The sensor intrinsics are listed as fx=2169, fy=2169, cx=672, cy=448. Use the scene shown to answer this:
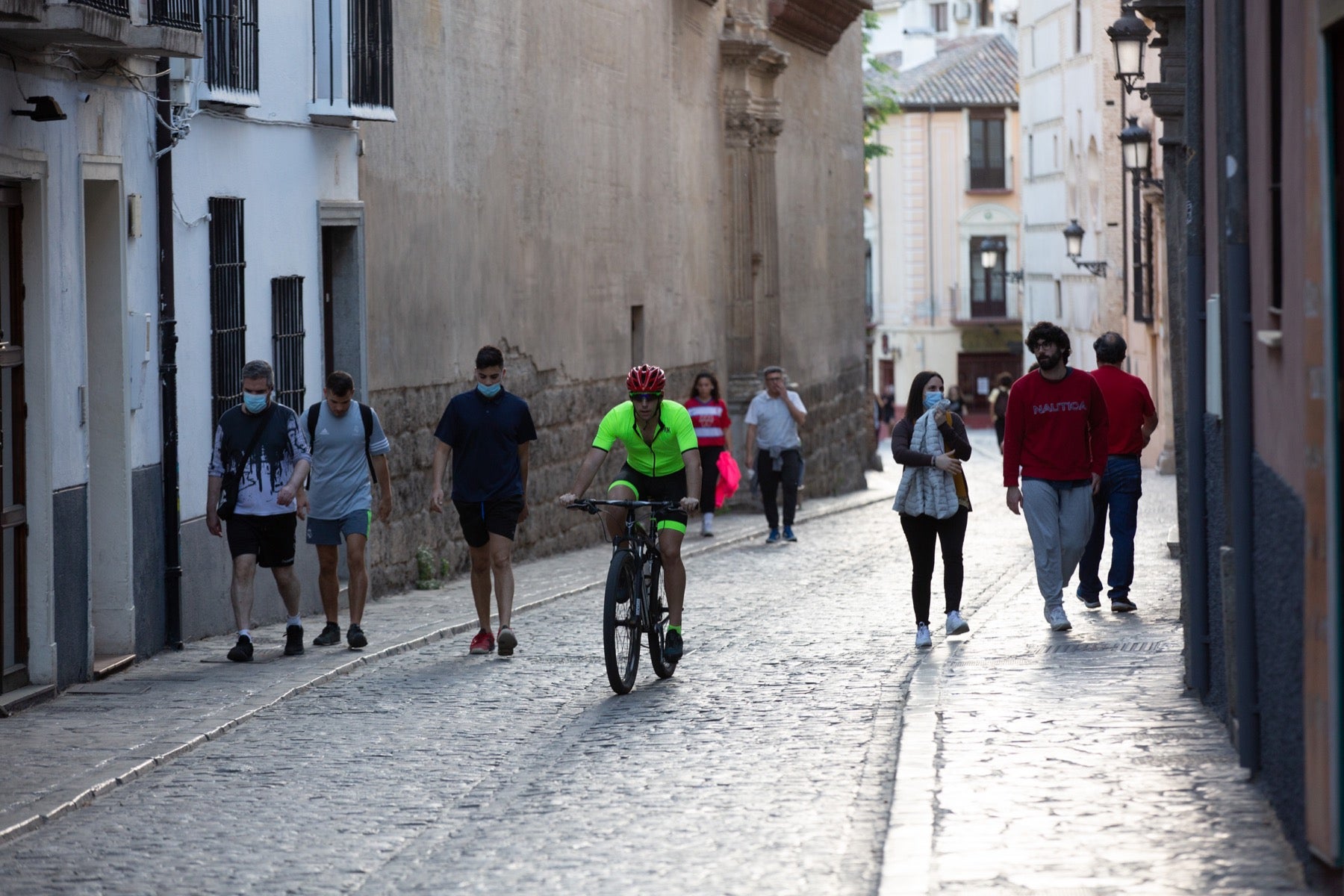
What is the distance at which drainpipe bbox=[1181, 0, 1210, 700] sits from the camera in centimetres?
942

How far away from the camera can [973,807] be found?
7762mm

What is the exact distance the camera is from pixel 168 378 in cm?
1296

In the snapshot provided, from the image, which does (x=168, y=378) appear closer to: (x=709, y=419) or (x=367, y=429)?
(x=367, y=429)

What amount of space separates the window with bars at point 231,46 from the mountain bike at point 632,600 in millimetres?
4388

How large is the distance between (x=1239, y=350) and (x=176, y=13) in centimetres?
706

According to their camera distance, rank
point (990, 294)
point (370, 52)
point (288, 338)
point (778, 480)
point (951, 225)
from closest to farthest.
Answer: point (288, 338) → point (370, 52) → point (778, 480) → point (990, 294) → point (951, 225)

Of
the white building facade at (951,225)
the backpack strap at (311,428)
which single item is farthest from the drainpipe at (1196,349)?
the white building facade at (951,225)

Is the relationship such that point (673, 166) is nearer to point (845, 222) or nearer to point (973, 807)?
point (845, 222)

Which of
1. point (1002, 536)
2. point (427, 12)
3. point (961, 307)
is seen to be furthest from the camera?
point (961, 307)

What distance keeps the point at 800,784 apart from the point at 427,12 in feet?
34.8

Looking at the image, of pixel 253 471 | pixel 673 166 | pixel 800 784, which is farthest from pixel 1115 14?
pixel 800 784

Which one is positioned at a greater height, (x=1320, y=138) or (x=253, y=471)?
(x=1320, y=138)

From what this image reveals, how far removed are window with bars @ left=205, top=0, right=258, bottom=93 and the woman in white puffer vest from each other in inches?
192

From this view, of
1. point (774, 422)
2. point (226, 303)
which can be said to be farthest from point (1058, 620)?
point (774, 422)
